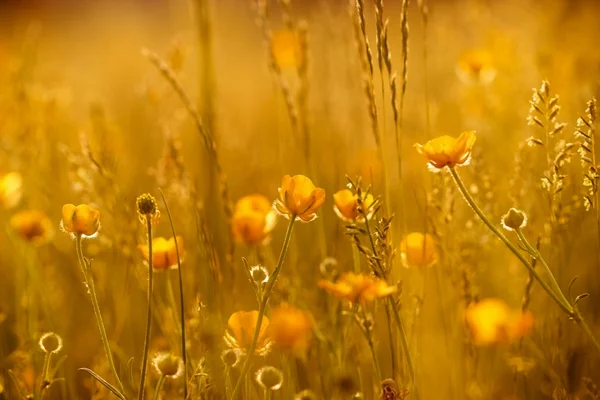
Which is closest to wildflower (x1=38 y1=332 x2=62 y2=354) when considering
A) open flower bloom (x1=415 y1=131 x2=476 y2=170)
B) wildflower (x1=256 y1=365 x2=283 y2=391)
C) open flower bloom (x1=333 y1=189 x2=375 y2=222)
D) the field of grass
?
the field of grass

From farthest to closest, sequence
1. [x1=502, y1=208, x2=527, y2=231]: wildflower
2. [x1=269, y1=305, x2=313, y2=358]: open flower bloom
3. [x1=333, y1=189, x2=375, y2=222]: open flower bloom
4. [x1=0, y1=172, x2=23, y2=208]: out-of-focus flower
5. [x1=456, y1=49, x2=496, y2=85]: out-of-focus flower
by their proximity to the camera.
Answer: [x1=456, y1=49, x2=496, y2=85]: out-of-focus flower < [x1=0, y1=172, x2=23, y2=208]: out-of-focus flower < [x1=333, y1=189, x2=375, y2=222]: open flower bloom < [x1=502, y1=208, x2=527, y2=231]: wildflower < [x1=269, y1=305, x2=313, y2=358]: open flower bloom

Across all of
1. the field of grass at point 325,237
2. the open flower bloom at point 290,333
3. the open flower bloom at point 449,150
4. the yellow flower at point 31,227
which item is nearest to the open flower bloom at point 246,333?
the field of grass at point 325,237

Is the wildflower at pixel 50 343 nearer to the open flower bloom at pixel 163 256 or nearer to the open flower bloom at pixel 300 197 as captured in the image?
the open flower bloom at pixel 163 256

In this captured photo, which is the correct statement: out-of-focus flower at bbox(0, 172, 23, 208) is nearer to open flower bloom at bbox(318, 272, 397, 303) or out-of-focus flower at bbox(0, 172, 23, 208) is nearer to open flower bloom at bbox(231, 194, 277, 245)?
open flower bloom at bbox(231, 194, 277, 245)

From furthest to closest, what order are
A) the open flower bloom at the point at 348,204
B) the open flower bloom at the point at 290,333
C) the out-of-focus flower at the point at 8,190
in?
the out-of-focus flower at the point at 8,190
the open flower bloom at the point at 348,204
the open flower bloom at the point at 290,333

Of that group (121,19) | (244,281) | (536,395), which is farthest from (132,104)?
(121,19)

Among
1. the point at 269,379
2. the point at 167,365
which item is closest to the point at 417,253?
the point at 269,379

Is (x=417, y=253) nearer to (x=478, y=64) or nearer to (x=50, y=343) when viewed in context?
(x=50, y=343)

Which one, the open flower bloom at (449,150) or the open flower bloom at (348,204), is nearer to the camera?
the open flower bloom at (449,150)
